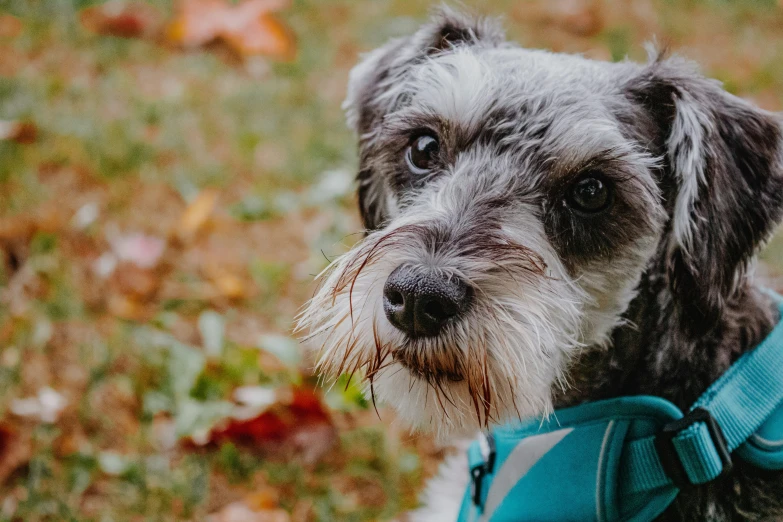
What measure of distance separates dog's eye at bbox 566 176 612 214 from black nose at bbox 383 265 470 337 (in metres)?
0.53

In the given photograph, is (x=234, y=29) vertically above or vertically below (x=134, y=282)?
above

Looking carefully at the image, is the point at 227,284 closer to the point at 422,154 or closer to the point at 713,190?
the point at 422,154

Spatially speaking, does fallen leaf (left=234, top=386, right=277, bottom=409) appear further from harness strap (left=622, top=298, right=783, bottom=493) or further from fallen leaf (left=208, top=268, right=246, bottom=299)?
harness strap (left=622, top=298, right=783, bottom=493)

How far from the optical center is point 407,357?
1.93 meters

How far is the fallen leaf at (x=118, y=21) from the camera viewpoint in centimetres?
614

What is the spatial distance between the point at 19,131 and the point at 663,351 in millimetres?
4443

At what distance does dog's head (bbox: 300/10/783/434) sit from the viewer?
1895mm

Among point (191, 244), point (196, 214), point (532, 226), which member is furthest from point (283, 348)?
point (532, 226)

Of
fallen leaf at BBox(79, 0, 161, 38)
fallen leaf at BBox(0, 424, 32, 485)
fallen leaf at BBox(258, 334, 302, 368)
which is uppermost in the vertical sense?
fallen leaf at BBox(79, 0, 161, 38)

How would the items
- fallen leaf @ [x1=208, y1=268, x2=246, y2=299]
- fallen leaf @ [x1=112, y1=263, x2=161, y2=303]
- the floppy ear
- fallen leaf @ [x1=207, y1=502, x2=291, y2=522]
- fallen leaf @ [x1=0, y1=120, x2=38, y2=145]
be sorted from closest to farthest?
the floppy ear
fallen leaf @ [x1=207, y1=502, x2=291, y2=522]
fallen leaf @ [x1=112, y1=263, x2=161, y2=303]
fallen leaf @ [x1=208, y1=268, x2=246, y2=299]
fallen leaf @ [x1=0, y1=120, x2=38, y2=145]

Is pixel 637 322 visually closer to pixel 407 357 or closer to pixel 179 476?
pixel 407 357

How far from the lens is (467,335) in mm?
1843

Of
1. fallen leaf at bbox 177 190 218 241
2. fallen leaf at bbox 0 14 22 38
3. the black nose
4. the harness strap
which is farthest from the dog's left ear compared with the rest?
fallen leaf at bbox 0 14 22 38

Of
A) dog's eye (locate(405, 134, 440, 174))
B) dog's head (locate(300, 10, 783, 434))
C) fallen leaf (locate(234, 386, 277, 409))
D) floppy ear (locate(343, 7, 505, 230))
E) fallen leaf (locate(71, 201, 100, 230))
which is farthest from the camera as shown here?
fallen leaf (locate(71, 201, 100, 230))
